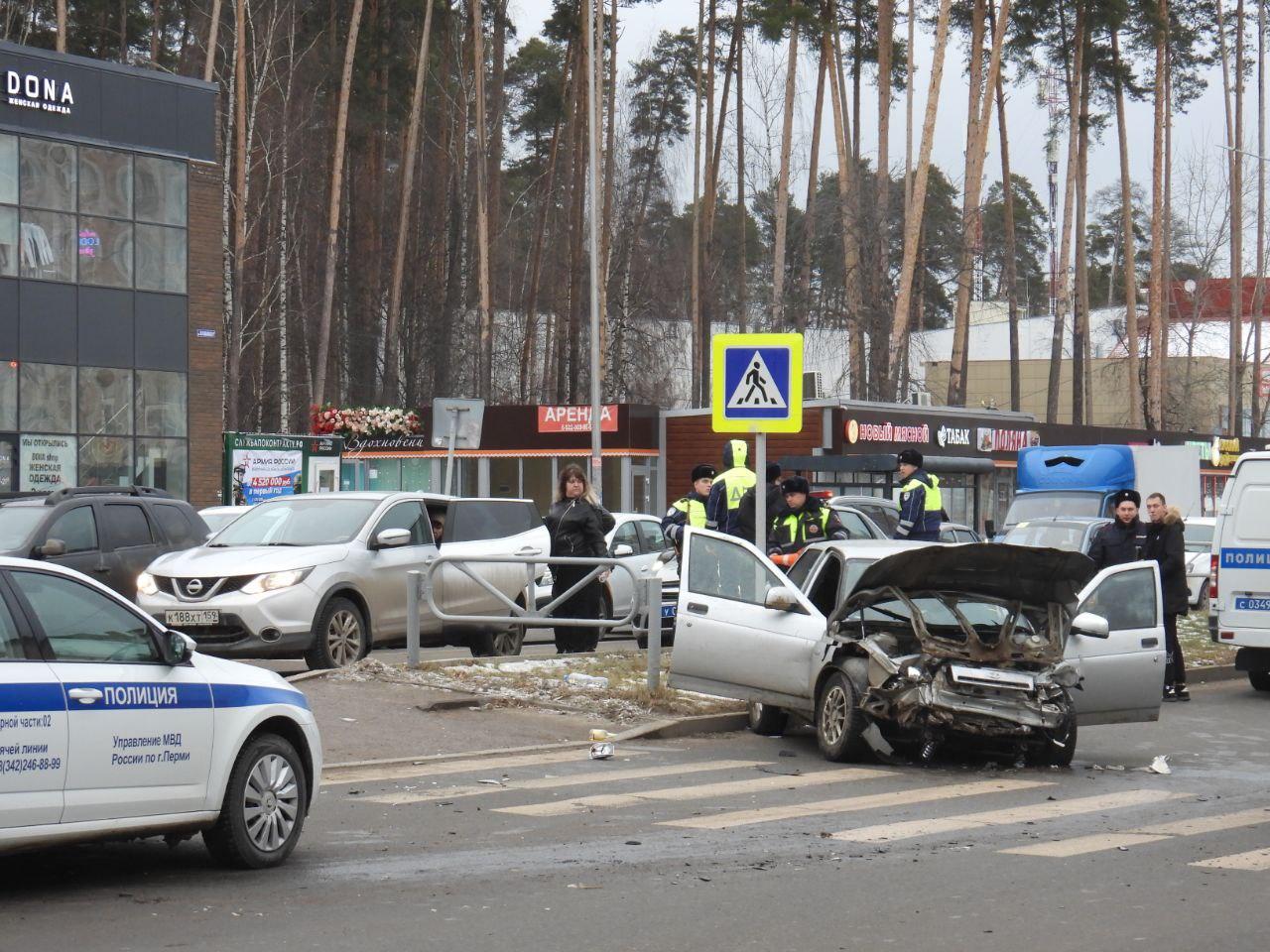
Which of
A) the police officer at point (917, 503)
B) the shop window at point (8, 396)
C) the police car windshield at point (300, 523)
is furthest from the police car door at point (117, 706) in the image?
the shop window at point (8, 396)

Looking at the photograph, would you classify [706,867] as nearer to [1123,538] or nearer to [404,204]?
[1123,538]

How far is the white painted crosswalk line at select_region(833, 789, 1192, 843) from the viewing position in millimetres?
9188

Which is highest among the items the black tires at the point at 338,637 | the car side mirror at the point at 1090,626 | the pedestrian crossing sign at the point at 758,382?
the pedestrian crossing sign at the point at 758,382

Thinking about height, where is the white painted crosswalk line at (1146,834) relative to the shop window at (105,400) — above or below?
below

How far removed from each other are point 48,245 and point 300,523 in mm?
20661

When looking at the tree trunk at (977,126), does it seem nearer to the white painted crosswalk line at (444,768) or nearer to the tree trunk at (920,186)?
the tree trunk at (920,186)

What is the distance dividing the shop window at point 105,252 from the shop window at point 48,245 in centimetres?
23

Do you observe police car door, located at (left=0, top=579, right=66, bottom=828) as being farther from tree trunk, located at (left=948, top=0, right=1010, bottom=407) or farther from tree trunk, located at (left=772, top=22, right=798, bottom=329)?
tree trunk, located at (left=772, top=22, right=798, bottom=329)

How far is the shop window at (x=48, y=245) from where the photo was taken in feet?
113

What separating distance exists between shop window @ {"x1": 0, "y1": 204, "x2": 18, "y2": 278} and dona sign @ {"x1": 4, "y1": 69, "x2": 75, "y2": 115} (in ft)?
6.65

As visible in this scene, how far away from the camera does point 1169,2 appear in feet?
165

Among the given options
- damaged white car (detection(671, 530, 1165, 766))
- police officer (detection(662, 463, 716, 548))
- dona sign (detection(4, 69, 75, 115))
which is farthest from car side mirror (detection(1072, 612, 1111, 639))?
dona sign (detection(4, 69, 75, 115))

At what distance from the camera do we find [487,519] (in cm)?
1861

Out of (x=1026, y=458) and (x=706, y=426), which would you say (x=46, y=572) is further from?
(x=706, y=426)
